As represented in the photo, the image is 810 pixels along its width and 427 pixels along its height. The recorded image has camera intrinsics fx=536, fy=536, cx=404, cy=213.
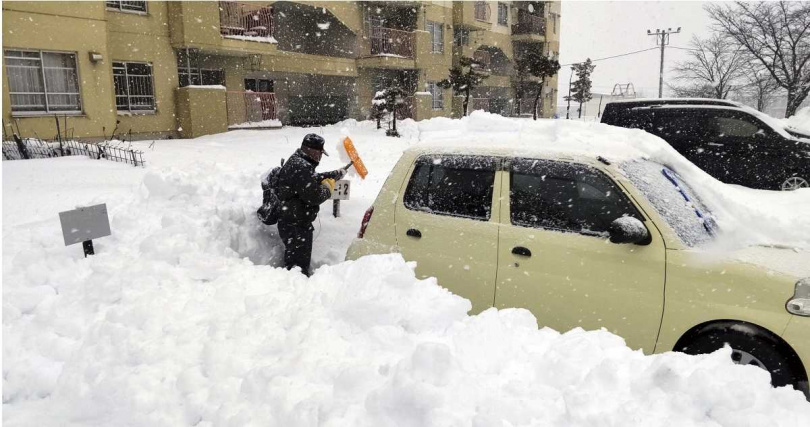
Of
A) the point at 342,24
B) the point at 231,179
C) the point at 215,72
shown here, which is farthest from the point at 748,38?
the point at 231,179

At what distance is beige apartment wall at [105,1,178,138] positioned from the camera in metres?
16.6

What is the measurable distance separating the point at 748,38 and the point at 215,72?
2436 cm

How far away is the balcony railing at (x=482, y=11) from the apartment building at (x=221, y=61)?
6 centimetres

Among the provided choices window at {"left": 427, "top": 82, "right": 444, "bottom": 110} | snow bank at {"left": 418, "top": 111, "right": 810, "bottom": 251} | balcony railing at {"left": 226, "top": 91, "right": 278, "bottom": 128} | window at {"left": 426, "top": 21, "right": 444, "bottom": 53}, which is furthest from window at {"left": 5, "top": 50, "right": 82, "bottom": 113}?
window at {"left": 426, "top": 21, "right": 444, "bottom": 53}

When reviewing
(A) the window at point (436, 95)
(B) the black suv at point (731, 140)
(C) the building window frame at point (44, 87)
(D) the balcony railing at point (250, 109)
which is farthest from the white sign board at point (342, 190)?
(A) the window at point (436, 95)

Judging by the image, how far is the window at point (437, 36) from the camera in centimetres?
3009

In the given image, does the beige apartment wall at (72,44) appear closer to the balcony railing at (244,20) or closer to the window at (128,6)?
the window at (128,6)

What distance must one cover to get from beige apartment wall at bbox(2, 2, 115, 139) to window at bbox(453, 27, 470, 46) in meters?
20.9

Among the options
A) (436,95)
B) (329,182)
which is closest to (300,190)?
(329,182)

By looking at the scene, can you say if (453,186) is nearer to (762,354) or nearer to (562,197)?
(562,197)

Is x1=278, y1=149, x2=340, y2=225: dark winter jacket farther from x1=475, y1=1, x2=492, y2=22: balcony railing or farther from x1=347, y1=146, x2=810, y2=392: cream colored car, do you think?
x1=475, y1=1, x2=492, y2=22: balcony railing

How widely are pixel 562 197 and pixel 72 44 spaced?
15.9 meters

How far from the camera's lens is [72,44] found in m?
14.9

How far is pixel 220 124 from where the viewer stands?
1859 centimetres
